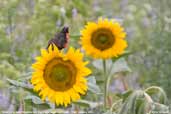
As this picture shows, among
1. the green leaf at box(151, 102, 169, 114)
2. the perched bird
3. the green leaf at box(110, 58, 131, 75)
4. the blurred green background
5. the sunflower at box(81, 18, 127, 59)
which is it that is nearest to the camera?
the green leaf at box(151, 102, 169, 114)

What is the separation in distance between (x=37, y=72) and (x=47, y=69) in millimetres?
31

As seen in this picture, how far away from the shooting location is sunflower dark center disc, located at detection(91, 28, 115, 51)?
2.06m

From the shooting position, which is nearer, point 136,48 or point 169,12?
point 136,48

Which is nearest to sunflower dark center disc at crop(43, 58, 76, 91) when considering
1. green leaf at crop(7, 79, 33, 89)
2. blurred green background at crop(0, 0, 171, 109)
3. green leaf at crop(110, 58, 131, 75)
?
green leaf at crop(7, 79, 33, 89)

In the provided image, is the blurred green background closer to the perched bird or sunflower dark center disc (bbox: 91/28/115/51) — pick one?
sunflower dark center disc (bbox: 91/28/115/51)

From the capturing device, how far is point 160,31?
3.59 meters

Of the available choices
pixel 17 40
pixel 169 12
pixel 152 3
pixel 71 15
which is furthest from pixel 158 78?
pixel 152 3

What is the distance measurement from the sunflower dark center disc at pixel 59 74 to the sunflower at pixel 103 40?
0.36m

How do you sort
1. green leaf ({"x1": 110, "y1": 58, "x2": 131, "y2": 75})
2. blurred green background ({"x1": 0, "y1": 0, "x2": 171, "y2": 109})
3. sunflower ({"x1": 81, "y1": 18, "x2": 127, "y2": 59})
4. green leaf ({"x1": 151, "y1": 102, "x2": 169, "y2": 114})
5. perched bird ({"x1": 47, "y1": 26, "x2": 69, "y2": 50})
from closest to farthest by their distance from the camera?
green leaf ({"x1": 151, "y1": 102, "x2": 169, "y2": 114})
perched bird ({"x1": 47, "y1": 26, "x2": 69, "y2": 50})
sunflower ({"x1": 81, "y1": 18, "x2": 127, "y2": 59})
green leaf ({"x1": 110, "y1": 58, "x2": 131, "y2": 75})
blurred green background ({"x1": 0, "y1": 0, "x2": 171, "y2": 109})

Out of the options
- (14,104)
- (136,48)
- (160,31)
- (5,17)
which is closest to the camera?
(14,104)

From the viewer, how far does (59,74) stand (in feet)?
5.58

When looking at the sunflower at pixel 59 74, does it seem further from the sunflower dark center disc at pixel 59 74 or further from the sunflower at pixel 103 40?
the sunflower at pixel 103 40

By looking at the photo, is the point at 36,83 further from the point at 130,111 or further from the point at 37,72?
the point at 130,111

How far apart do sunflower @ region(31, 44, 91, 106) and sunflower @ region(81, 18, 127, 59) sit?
36cm
